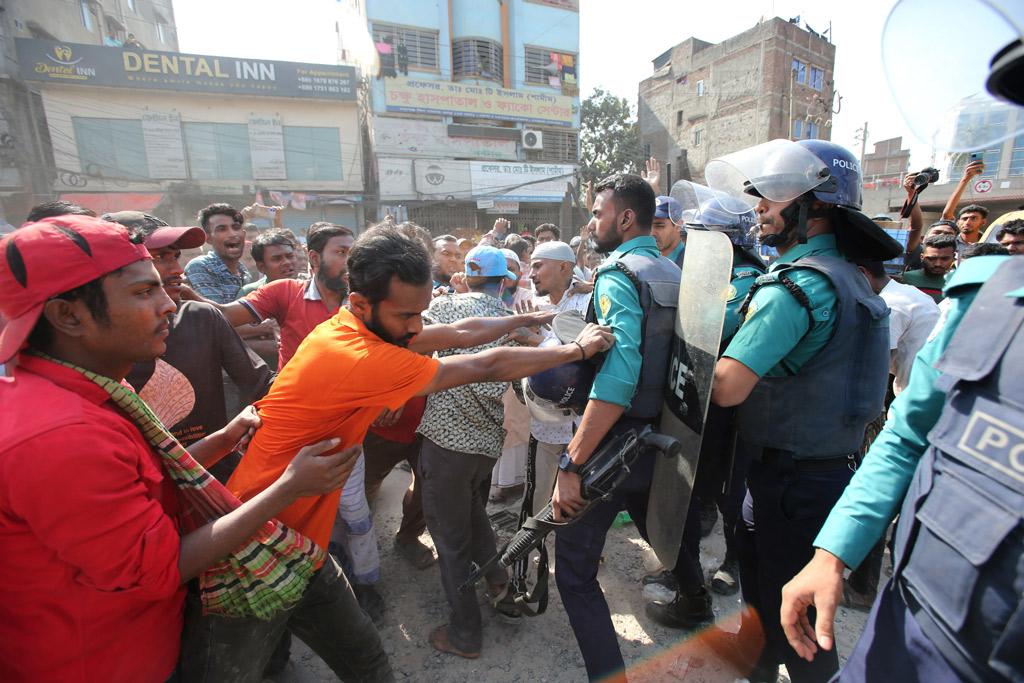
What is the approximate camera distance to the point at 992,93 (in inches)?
32.4

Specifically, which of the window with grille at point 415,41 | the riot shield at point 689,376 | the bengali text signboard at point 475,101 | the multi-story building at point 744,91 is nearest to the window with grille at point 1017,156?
the riot shield at point 689,376

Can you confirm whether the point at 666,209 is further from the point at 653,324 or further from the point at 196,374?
the point at 196,374

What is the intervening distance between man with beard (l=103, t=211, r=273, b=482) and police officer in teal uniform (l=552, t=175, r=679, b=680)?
153 centimetres

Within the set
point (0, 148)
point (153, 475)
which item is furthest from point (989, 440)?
point (0, 148)

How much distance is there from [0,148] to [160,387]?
81.6 ft

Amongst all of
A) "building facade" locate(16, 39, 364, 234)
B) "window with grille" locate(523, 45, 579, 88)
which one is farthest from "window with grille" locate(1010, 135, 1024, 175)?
"window with grille" locate(523, 45, 579, 88)

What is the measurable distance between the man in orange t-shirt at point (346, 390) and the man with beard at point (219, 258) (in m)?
2.41

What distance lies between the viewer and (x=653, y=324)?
1.88 meters

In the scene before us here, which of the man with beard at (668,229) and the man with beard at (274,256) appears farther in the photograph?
the man with beard at (274,256)

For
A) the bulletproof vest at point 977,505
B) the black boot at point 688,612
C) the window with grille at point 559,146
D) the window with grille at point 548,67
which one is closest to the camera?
the bulletproof vest at point 977,505

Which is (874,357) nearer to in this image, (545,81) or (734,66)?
(545,81)

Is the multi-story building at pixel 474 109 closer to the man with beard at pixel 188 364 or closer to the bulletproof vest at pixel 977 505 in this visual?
the man with beard at pixel 188 364

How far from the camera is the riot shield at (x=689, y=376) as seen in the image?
1.67m

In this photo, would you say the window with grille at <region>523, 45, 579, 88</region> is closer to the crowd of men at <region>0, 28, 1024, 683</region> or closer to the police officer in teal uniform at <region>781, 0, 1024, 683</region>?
the crowd of men at <region>0, 28, 1024, 683</region>
